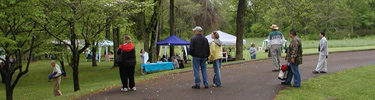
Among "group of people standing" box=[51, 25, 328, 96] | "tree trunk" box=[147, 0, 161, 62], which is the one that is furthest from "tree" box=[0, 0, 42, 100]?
"tree trunk" box=[147, 0, 161, 62]

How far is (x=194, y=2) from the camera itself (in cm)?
3225

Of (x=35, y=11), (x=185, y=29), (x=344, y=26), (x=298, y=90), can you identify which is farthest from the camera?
(x=344, y=26)

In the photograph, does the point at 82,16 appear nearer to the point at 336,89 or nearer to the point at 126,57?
the point at 126,57

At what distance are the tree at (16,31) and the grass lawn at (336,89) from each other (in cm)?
817

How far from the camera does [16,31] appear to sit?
41.9 ft

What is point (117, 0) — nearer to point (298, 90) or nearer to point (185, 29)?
point (298, 90)

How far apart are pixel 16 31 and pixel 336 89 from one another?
459 inches

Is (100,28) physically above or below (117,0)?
below

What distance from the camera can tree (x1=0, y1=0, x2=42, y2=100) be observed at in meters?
10.1

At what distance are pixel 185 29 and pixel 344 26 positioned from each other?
44.5m

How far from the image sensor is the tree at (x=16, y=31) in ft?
33.3

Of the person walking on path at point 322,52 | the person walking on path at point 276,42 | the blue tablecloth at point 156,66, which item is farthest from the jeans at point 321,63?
the blue tablecloth at point 156,66

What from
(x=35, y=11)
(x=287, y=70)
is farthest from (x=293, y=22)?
(x=35, y=11)

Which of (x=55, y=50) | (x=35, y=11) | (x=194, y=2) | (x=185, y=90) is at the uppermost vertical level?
(x=194, y=2)
